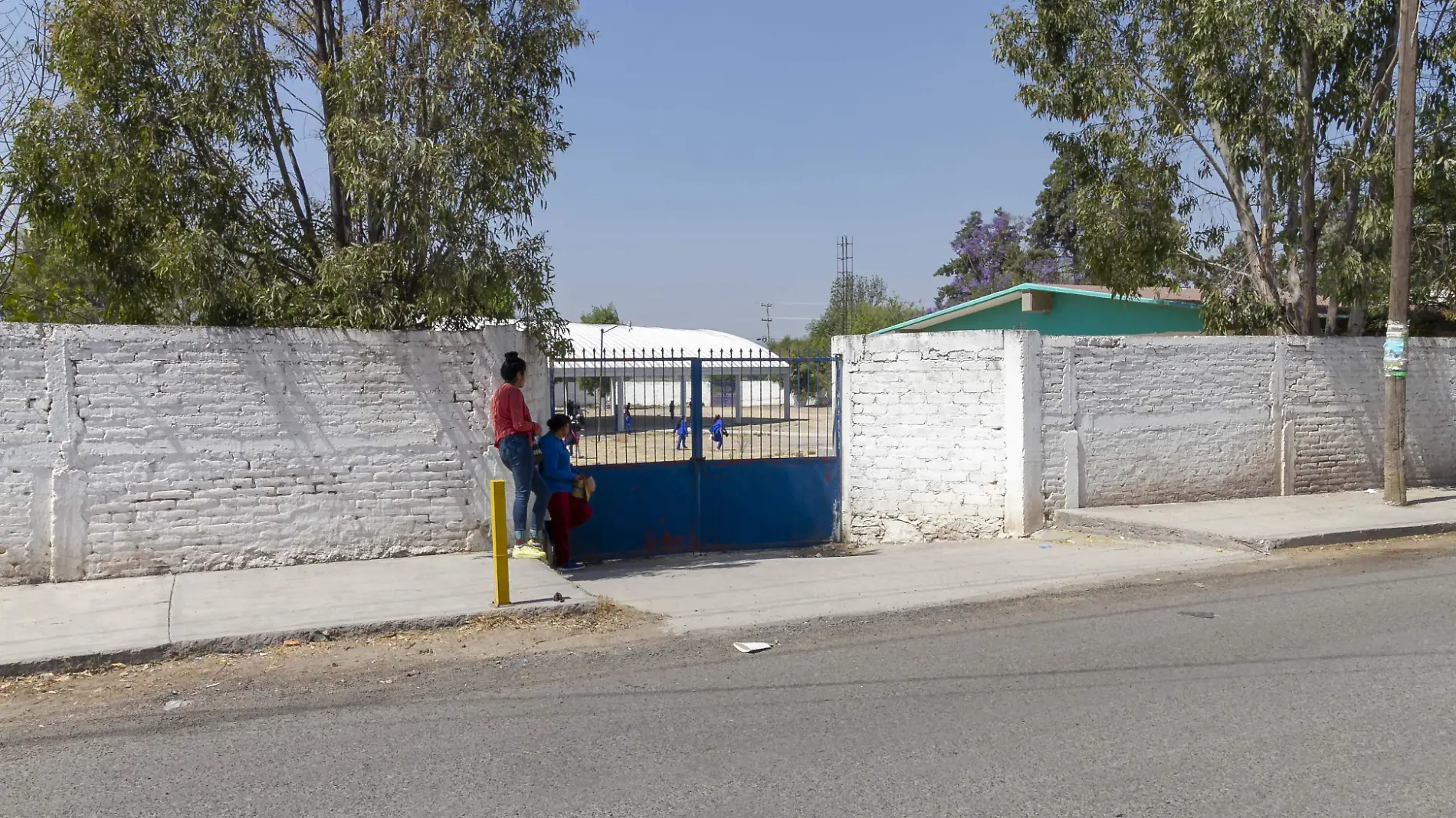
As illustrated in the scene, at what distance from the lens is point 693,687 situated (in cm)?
618

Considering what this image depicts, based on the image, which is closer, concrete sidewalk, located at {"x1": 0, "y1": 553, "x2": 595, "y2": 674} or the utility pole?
concrete sidewalk, located at {"x1": 0, "y1": 553, "x2": 595, "y2": 674}

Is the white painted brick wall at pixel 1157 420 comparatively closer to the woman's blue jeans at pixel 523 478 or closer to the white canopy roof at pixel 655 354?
the white canopy roof at pixel 655 354

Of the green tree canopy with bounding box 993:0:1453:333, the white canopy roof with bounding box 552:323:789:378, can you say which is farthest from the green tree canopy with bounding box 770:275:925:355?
the green tree canopy with bounding box 993:0:1453:333

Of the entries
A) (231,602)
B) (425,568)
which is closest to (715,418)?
(425,568)

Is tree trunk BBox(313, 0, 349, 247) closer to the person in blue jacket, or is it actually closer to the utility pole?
the person in blue jacket

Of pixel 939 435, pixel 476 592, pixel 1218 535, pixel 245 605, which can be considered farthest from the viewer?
pixel 939 435

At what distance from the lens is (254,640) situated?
7207 millimetres

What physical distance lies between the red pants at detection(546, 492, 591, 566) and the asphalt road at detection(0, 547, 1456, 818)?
279cm

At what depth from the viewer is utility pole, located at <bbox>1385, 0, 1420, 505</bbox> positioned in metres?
12.1

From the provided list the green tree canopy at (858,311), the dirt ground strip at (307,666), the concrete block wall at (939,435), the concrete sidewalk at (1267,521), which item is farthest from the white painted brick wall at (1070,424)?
the green tree canopy at (858,311)

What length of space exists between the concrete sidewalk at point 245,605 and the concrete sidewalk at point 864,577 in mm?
799

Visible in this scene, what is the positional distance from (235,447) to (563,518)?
109 inches

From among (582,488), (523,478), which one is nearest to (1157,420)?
(582,488)

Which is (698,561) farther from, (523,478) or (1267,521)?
(1267,521)
